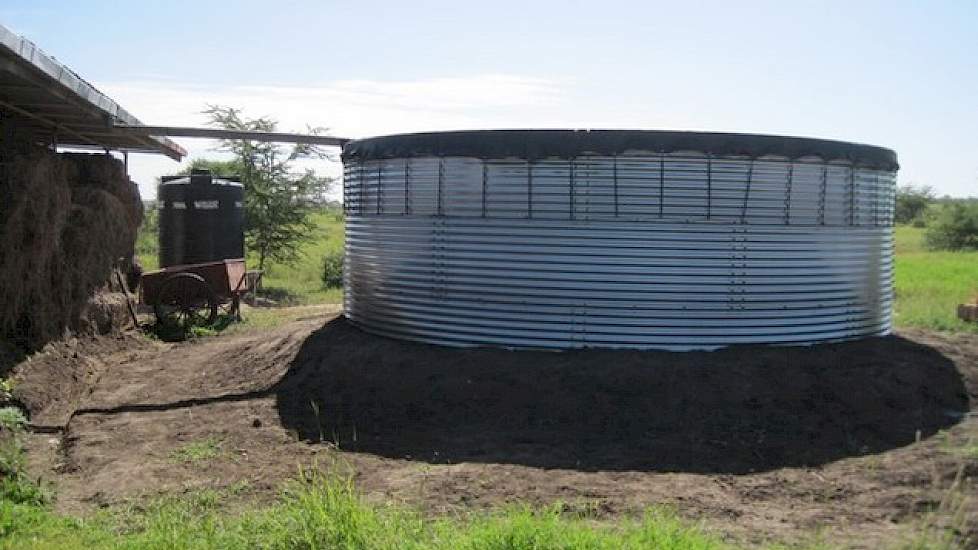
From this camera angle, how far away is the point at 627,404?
29.5 ft

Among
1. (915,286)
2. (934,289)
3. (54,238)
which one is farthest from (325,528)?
(915,286)

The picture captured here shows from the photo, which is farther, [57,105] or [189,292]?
[189,292]

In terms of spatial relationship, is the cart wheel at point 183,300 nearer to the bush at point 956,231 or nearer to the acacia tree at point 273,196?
the acacia tree at point 273,196

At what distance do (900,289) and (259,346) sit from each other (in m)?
16.2

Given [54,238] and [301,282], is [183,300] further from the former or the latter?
[301,282]

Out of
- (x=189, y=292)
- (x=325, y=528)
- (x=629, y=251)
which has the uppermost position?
(x=629, y=251)

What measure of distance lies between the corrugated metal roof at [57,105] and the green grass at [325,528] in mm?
4071

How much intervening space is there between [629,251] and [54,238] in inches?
275

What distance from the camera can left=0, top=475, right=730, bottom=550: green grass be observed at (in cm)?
545

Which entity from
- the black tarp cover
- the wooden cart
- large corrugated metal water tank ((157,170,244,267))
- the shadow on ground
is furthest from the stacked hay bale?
large corrugated metal water tank ((157,170,244,267))

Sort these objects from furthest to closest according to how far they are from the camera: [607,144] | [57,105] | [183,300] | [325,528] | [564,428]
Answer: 1. [183,300]
2. [57,105]
3. [607,144]
4. [564,428]
5. [325,528]

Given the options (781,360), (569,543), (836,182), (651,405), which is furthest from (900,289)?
(569,543)

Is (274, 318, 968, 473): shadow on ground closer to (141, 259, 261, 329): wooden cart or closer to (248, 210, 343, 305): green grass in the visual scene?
(141, 259, 261, 329): wooden cart

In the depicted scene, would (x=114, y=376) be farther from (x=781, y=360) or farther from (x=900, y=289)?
(x=900, y=289)
